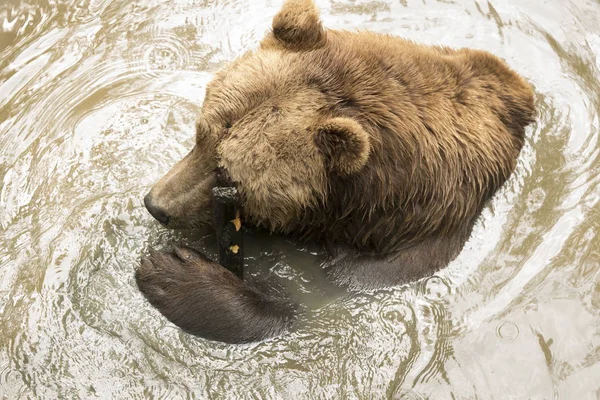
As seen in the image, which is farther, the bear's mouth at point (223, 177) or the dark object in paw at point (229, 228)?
the bear's mouth at point (223, 177)

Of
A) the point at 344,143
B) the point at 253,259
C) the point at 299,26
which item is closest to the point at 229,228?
the point at 253,259

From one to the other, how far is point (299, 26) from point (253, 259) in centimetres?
156

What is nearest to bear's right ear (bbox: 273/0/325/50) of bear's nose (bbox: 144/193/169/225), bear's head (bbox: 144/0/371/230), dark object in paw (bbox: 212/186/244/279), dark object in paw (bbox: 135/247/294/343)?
bear's head (bbox: 144/0/371/230)

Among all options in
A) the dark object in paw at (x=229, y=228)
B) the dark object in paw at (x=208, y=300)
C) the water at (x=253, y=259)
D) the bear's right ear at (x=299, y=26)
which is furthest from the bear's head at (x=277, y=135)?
the water at (x=253, y=259)

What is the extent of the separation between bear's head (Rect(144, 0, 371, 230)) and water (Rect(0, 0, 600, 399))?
588 millimetres

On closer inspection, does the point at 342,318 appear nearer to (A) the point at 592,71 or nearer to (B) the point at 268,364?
(B) the point at 268,364

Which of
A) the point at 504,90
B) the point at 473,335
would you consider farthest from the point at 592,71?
the point at 473,335

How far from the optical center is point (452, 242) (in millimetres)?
5168

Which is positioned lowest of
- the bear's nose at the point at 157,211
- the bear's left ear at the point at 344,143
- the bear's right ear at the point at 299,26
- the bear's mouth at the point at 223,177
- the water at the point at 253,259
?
the water at the point at 253,259

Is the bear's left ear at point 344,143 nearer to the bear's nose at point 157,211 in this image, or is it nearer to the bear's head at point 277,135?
the bear's head at point 277,135

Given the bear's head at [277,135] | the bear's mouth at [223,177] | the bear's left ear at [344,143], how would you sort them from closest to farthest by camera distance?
1. the bear's left ear at [344,143]
2. the bear's head at [277,135]
3. the bear's mouth at [223,177]

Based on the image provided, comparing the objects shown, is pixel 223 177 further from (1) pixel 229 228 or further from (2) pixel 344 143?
(2) pixel 344 143

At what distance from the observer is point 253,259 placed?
525 centimetres

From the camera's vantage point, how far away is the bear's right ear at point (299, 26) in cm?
475
